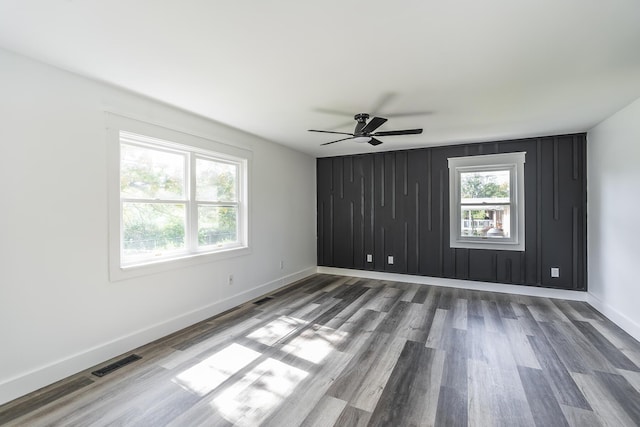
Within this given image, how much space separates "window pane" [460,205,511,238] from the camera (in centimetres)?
464

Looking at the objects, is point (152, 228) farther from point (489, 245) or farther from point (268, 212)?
point (489, 245)

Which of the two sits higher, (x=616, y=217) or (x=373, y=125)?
(x=373, y=125)

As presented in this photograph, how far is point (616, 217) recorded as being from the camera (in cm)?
334

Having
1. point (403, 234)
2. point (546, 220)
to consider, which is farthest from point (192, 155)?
point (546, 220)

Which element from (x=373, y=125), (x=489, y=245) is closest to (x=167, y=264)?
(x=373, y=125)

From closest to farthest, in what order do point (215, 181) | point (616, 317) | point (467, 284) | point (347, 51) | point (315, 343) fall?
point (347, 51) < point (315, 343) < point (616, 317) < point (215, 181) < point (467, 284)

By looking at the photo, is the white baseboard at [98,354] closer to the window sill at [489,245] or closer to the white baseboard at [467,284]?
the white baseboard at [467,284]

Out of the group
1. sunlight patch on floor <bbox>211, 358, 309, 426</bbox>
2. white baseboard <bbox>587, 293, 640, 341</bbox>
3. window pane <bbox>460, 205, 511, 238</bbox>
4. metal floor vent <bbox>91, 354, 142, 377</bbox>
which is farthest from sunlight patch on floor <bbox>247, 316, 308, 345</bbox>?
white baseboard <bbox>587, 293, 640, 341</bbox>

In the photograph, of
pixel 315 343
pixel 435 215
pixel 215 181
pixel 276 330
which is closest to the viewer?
pixel 315 343

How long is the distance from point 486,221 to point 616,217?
5.18 feet

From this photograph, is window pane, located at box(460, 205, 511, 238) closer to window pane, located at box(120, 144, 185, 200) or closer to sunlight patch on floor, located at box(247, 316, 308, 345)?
sunlight patch on floor, located at box(247, 316, 308, 345)

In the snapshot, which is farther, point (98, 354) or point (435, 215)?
point (435, 215)

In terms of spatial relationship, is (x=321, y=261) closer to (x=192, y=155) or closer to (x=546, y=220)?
(x=192, y=155)

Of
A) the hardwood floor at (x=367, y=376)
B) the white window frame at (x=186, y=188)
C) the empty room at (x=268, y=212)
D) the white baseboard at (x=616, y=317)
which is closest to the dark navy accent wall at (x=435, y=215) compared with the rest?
the empty room at (x=268, y=212)
